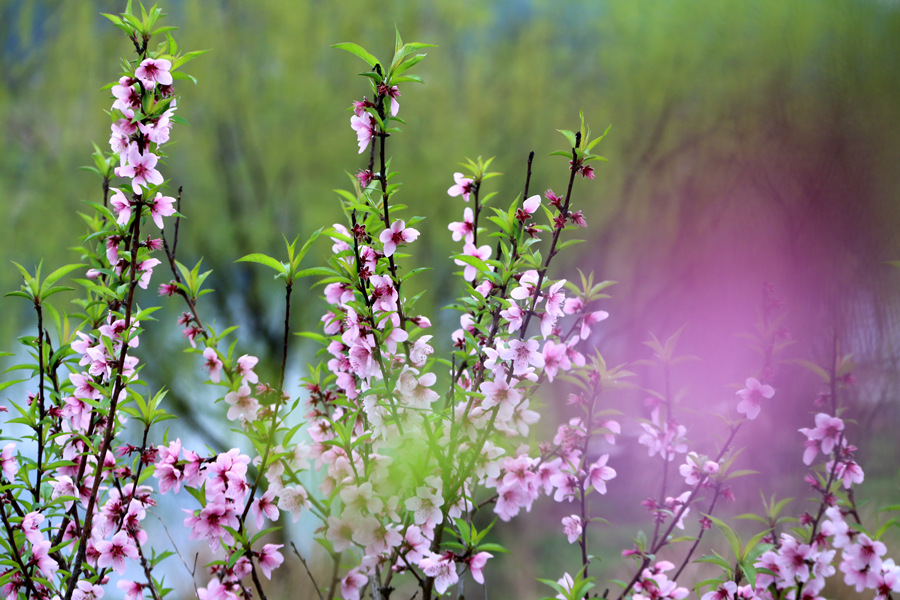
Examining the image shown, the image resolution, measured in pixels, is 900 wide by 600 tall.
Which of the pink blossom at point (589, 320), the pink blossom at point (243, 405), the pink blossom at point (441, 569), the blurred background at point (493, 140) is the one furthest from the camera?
the blurred background at point (493, 140)

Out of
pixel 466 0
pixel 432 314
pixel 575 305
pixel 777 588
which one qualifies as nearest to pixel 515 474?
pixel 575 305

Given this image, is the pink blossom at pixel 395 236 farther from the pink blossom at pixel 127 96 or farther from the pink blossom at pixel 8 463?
the pink blossom at pixel 8 463

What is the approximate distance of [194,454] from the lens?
86cm

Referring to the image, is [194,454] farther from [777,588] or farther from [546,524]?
[546,524]

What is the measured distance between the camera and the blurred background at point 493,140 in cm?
314

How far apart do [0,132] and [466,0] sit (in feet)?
9.09

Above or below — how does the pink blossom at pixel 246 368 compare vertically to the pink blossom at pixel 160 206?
below

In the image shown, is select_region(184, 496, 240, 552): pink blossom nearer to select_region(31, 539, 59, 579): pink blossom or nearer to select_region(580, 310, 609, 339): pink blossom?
select_region(31, 539, 59, 579): pink blossom

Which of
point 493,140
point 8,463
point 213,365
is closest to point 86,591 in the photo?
point 8,463

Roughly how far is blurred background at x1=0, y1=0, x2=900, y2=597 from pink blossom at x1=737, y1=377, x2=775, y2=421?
2.10 meters

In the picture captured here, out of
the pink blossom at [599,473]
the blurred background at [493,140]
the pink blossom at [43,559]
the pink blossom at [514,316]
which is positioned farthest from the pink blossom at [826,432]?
the blurred background at [493,140]

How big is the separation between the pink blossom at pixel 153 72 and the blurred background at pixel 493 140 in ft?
7.61

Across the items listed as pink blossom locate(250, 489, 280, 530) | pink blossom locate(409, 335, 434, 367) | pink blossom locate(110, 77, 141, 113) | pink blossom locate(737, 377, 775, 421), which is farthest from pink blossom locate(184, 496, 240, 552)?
pink blossom locate(737, 377, 775, 421)

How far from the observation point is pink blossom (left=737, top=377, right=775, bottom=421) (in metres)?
0.99
